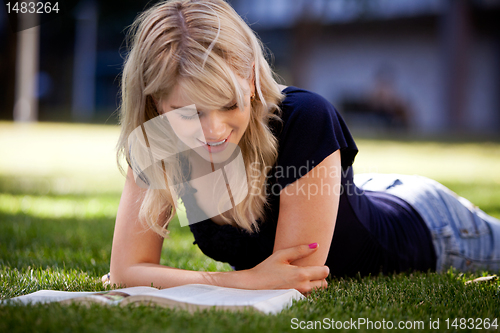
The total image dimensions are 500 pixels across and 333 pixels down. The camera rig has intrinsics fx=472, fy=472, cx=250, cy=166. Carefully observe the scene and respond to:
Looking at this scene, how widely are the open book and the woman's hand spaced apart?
0.05 metres

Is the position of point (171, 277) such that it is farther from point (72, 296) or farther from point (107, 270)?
point (107, 270)

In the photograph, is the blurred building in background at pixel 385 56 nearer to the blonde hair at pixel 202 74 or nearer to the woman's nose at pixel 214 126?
the blonde hair at pixel 202 74

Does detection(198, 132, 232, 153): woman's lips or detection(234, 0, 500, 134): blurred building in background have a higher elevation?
detection(234, 0, 500, 134): blurred building in background

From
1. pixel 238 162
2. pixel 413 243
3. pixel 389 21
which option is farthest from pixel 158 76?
pixel 389 21

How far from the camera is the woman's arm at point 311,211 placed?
2.00 metres

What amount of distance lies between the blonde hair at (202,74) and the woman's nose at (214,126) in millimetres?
67

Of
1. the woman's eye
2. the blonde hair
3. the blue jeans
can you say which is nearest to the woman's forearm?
Answer: the blonde hair

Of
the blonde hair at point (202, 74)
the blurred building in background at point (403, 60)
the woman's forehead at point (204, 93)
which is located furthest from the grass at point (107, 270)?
the blurred building in background at point (403, 60)

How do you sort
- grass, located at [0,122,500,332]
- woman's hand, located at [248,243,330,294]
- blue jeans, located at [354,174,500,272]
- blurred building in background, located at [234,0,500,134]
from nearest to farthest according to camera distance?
grass, located at [0,122,500,332]
woman's hand, located at [248,243,330,294]
blue jeans, located at [354,174,500,272]
blurred building in background, located at [234,0,500,134]

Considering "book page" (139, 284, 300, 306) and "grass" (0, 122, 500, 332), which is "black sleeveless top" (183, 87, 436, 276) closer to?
"grass" (0, 122, 500, 332)

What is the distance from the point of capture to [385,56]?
19.0 metres

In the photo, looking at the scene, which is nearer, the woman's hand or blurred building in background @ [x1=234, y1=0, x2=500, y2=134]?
the woman's hand

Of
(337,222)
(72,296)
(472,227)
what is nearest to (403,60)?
(472,227)

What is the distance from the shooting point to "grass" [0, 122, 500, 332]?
5.19 feet
